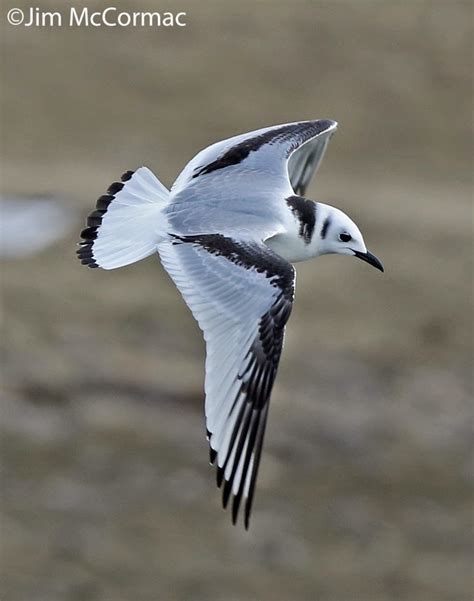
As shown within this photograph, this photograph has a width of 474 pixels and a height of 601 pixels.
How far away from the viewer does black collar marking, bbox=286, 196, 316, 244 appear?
517 cm

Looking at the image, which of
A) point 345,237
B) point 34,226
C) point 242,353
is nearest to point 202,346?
point 34,226

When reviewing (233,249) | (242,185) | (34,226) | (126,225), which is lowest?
(233,249)

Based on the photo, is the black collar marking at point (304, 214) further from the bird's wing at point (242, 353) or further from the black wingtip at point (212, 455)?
the black wingtip at point (212, 455)

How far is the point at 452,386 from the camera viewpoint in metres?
10.8

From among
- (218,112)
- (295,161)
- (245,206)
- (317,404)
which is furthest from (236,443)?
(218,112)

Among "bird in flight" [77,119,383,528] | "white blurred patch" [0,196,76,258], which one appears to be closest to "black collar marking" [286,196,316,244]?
"bird in flight" [77,119,383,528]

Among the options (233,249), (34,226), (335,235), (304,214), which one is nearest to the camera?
(233,249)

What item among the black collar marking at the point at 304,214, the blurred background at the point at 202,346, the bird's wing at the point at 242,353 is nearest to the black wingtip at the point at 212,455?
the bird's wing at the point at 242,353

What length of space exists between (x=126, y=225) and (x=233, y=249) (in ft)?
1.71

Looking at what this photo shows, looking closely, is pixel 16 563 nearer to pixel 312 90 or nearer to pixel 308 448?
pixel 308 448

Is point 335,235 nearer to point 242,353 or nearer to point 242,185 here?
point 242,185

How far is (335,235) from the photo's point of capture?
5.32m

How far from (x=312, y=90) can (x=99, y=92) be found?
1.72 meters

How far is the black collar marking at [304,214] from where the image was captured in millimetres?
5172
